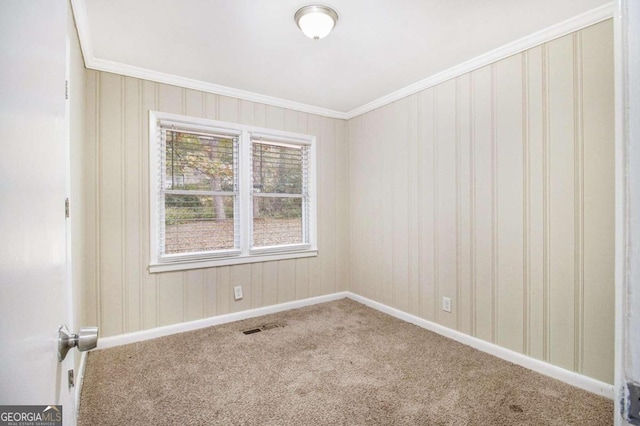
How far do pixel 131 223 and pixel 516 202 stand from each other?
325 cm

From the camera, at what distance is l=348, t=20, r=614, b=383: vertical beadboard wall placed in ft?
6.73

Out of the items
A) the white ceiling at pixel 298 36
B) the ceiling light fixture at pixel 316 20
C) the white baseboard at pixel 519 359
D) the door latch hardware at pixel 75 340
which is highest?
the white ceiling at pixel 298 36

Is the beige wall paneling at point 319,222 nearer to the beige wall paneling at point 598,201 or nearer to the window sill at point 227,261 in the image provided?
the window sill at point 227,261

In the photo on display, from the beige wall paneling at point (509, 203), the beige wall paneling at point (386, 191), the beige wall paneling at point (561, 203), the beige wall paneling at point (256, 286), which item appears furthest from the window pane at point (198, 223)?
the beige wall paneling at point (561, 203)

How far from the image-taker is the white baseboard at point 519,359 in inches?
80.8

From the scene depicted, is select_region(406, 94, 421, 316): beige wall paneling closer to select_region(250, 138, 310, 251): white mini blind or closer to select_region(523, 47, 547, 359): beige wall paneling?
select_region(523, 47, 547, 359): beige wall paneling

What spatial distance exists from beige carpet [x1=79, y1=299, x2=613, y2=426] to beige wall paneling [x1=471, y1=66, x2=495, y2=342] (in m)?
0.33

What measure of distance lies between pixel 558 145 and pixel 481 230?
0.83 m

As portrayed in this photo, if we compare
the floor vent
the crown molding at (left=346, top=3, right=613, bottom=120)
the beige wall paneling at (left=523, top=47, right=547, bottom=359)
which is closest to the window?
the floor vent

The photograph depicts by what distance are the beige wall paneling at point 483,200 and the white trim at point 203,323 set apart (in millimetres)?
1864

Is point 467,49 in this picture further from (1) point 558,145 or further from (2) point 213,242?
(2) point 213,242

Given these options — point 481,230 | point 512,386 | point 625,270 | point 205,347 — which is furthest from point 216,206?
point 625,270

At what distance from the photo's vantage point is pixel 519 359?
7.95 ft

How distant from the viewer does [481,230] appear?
8.82ft
